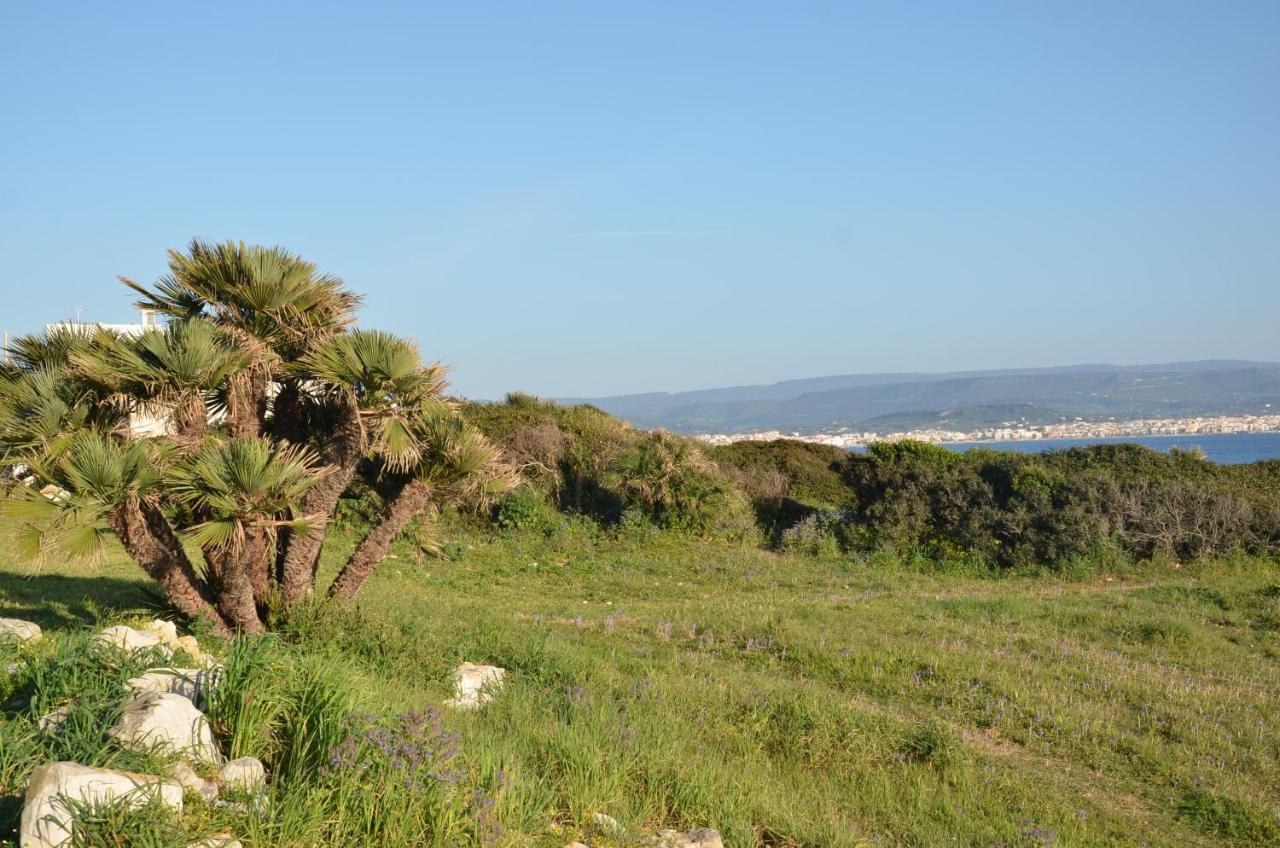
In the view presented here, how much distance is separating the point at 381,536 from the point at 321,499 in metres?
0.68

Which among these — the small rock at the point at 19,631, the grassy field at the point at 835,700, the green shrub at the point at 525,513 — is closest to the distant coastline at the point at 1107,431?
the green shrub at the point at 525,513

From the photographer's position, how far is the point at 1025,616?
466 inches

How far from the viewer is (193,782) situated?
4.04 m

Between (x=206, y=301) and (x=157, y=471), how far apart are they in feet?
6.34

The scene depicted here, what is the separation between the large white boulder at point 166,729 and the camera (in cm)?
412

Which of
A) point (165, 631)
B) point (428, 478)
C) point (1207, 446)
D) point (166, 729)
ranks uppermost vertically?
point (428, 478)

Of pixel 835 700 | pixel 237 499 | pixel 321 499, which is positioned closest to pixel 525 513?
pixel 321 499

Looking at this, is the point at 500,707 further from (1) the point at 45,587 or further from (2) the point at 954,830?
(1) the point at 45,587

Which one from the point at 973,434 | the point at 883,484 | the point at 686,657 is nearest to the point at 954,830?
the point at 686,657

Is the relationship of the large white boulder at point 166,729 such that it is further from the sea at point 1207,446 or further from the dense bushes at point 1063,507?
the sea at point 1207,446

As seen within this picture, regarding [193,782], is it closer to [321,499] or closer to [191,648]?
[191,648]

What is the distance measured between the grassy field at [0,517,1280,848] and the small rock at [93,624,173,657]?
2.88 ft

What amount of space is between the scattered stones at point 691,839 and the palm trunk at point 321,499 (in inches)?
201

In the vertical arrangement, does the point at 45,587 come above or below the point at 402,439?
below
